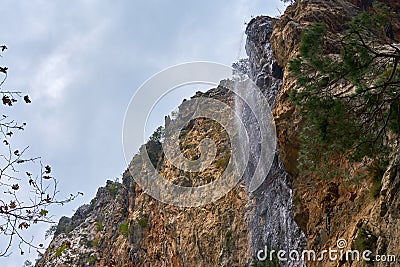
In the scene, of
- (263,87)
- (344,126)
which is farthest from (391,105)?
(263,87)

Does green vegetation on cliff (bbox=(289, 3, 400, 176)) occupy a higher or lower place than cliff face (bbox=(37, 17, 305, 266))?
lower

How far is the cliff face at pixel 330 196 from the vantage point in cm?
778

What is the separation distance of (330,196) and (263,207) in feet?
21.5

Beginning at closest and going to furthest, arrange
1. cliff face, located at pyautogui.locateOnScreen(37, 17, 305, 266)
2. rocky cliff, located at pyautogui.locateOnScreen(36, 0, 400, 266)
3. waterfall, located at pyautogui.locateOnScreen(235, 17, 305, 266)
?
rocky cliff, located at pyautogui.locateOnScreen(36, 0, 400, 266) < waterfall, located at pyautogui.locateOnScreen(235, 17, 305, 266) < cliff face, located at pyautogui.locateOnScreen(37, 17, 305, 266)

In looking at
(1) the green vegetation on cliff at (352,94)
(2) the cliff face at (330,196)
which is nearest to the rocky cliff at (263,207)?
(2) the cliff face at (330,196)

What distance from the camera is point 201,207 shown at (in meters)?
21.5

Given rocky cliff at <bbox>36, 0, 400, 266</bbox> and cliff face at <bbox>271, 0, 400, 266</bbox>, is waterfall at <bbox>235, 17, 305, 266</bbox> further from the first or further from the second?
cliff face at <bbox>271, 0, 400, 266</bbox>

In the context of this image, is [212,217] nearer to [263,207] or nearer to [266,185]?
[263,207]

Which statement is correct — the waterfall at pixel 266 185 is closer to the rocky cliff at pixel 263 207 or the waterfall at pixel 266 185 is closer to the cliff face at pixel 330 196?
the rocky cliff at pixel 263 207

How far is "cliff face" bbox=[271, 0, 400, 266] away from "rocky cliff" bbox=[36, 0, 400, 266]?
3cm

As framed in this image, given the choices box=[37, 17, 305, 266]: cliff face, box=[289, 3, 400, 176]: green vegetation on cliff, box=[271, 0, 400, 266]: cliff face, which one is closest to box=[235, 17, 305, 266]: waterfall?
box=[37, 17, 305, 266]: cliff face

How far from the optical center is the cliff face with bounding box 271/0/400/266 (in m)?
7.78

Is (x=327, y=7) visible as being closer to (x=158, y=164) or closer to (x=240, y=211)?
(x=240, y=211)

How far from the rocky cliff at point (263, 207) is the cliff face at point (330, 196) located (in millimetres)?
28
